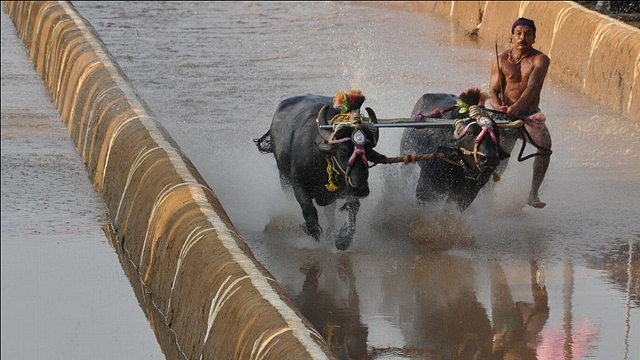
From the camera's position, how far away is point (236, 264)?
8.42 m

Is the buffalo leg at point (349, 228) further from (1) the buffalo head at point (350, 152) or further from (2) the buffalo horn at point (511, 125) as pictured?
(2) the buffalo horn at point (511, 125)

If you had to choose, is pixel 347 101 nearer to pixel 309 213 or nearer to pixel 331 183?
pixel 331 183

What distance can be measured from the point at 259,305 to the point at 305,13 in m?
17.7

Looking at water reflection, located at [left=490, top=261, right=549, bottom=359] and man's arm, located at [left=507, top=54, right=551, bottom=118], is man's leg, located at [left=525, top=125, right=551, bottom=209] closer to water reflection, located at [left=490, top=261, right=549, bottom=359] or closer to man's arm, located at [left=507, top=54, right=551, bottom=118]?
man's arm, located at [left=507, top=54, right=551, bottom=118]

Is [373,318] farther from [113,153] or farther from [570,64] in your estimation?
[570,64]

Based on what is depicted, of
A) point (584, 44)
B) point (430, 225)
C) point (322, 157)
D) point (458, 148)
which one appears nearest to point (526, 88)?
point (458, 148)

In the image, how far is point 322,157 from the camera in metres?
10.9

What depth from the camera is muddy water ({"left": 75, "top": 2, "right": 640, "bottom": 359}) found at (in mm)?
9117

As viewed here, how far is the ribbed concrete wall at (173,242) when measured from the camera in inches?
299

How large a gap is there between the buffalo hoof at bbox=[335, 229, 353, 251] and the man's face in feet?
7.51

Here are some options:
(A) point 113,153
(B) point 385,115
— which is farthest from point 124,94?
(B) point 385,115

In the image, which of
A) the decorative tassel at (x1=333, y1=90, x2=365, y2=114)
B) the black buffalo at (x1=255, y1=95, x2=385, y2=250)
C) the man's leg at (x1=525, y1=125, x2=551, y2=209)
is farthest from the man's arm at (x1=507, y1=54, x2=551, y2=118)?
the decorative tassel at (x1=333, y1=90, x2=365, y2=114)

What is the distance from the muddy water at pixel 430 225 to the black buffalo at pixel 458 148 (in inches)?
7.7

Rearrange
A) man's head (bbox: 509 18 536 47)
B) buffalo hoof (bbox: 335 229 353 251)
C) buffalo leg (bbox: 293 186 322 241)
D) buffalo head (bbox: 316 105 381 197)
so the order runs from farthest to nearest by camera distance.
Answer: man's head (bbox: 509 18 536 47), buffalo leg (bbox: 293 186 322 241), buffalo hoof (bbox: 335 229 353 251), buffalo head (bbox: 316 105 381 197)
